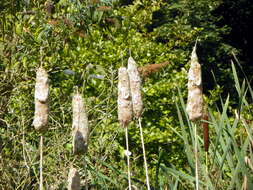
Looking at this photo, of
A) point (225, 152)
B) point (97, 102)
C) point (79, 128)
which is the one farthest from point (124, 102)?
point (97, 102)

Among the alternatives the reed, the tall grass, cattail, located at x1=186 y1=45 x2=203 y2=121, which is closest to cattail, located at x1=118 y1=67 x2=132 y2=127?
the reed

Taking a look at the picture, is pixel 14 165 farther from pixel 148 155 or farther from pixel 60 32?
pixel 148 155

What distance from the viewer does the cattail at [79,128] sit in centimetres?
78

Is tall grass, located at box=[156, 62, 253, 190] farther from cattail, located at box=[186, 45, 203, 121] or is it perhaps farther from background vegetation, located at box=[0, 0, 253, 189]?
cattail, located at box=[186, 45, 203, 121]

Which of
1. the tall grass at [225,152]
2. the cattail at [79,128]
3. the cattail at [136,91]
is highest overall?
the cattail at [136,91]

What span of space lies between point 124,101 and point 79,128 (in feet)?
0.37

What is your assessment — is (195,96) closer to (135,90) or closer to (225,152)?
(135,90)

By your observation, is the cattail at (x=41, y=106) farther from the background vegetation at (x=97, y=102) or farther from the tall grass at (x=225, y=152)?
the tall grass at (x=225, y=152)

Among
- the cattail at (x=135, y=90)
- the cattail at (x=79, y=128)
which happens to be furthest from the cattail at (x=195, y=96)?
the cattail at (x=79, y=128)

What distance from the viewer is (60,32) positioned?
10.7 ft

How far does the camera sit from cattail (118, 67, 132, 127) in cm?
88

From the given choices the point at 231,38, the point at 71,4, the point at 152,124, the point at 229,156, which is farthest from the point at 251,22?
the point at 229,156

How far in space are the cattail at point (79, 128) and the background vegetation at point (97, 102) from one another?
0.22 m

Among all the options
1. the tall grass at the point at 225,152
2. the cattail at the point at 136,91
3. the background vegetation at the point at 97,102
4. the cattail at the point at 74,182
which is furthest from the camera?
the background vegetation at the point at 97,102
